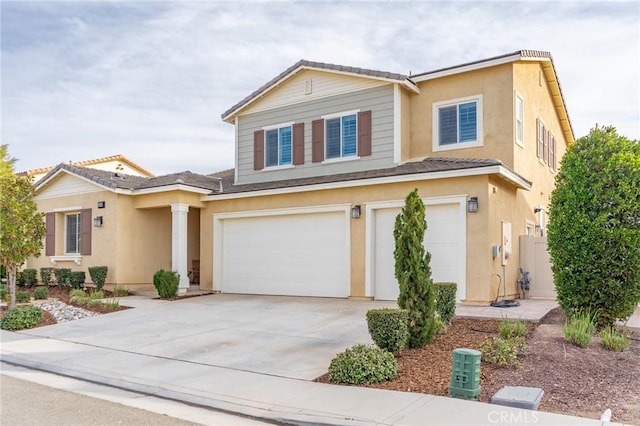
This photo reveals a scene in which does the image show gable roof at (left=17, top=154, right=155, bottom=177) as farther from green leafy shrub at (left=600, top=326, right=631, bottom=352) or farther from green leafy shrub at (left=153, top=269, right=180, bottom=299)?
green leafy shrub at (left=600, top=326, right=631, bottom=352)

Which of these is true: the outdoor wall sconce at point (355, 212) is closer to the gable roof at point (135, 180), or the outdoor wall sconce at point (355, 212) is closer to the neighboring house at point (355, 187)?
the neighboring house at point (355, 187)

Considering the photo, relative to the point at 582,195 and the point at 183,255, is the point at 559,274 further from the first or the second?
the point at 183,255

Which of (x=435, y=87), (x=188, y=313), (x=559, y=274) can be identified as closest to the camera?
(x=559, y=274)

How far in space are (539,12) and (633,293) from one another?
5.67 metres

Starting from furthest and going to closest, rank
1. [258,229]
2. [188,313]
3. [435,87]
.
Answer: [258,229]
[435,87]
[188,313]

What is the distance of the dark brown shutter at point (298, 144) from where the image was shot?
1644 centimetres

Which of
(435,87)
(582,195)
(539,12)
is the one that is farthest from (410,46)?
(582,195)

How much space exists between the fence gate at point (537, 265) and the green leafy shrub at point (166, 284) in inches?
A: 393

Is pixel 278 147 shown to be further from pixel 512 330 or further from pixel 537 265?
pixel 512 330

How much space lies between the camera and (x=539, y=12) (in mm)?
10359

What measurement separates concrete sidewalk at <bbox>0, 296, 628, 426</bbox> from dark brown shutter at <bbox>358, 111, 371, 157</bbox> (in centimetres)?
734

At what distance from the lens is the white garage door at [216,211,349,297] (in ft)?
47.5

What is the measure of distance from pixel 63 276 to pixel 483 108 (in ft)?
46.6

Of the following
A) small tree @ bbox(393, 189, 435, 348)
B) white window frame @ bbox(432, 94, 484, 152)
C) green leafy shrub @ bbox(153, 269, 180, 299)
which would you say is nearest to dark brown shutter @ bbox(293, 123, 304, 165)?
white window frame @ bbox(432, 94, 484, 152)
